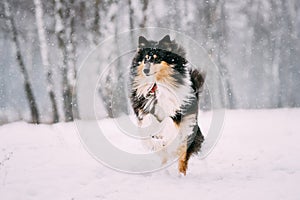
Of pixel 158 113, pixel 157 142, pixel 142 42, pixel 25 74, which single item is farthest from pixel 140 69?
pixel 25 74

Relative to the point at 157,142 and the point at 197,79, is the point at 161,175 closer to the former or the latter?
the point at 157,142

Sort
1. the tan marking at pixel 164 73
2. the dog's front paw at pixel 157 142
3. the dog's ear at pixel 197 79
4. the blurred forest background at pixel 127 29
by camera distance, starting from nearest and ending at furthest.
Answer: the tan marking at pixel 164 73
the dog's front paw at pixel 157 142
the dog's ear at pixel 197 79
the blurred forest background at pixel 127 29

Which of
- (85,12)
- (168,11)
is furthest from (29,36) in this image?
(168,11)

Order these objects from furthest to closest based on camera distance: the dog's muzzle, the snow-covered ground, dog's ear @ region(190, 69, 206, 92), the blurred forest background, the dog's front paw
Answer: the blurred forest background
dog's ear @ region(190, 69, 206, 92)
the dog's front paw
the dog's muzzle
the snow-covered ground

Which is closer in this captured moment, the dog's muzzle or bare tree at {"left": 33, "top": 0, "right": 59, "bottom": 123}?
the dog's muzzle

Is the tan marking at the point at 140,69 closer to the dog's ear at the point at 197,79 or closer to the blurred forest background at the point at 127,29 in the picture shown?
the dog's ear at the point at 197,79

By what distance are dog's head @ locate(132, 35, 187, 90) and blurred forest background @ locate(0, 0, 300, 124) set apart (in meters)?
7.16

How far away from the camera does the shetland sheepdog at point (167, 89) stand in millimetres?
4828

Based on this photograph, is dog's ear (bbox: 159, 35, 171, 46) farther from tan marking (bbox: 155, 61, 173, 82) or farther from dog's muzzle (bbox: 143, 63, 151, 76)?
dog's muzzle (bbox: 143, 63, 151, 76)

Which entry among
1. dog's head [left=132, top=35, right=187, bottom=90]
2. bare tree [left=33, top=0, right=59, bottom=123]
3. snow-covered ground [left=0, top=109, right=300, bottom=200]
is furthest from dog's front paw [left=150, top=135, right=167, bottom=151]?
bare tree [left=33, top=0, right=59, bottom=123]

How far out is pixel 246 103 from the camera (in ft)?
44.7

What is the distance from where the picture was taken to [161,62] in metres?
4.75

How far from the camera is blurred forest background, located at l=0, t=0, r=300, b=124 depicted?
11234 mm

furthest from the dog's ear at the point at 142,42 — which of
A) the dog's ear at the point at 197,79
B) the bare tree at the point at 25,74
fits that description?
the bare tree at the point at 25,74
